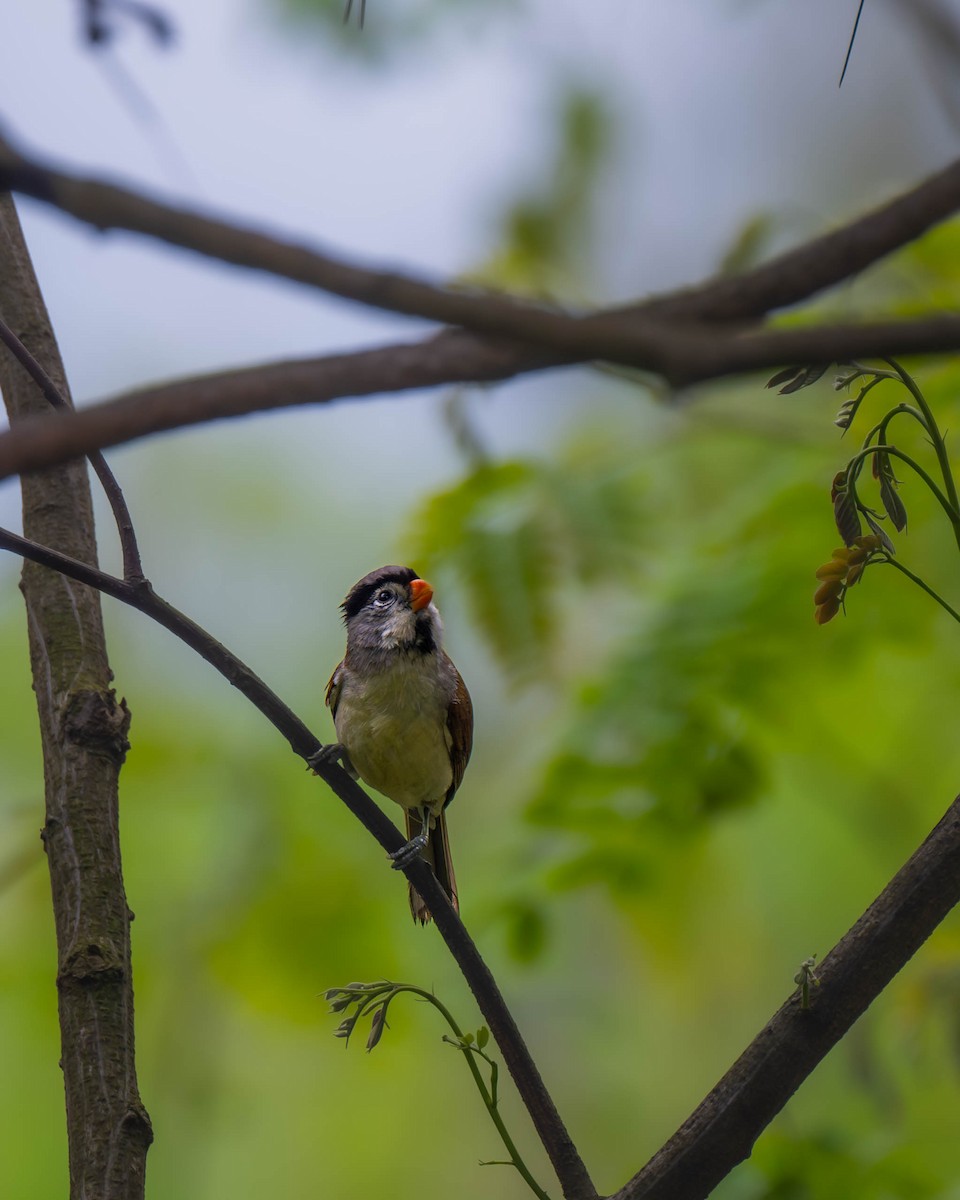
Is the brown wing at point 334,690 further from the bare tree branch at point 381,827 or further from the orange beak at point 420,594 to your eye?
the bare tree branch at point 381,827

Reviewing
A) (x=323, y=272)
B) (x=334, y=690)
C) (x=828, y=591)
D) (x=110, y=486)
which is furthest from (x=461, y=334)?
(x=334, y=690)

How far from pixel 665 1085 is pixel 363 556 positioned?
4.41 m

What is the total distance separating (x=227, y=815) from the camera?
5.70 metres

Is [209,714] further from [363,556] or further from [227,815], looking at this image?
[363,556]

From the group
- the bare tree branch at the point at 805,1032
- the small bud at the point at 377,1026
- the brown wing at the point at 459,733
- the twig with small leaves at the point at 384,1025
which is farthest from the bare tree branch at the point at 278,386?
A: the brown wing at the point at 459,733

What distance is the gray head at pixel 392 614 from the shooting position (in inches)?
159

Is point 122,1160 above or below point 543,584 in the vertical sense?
below

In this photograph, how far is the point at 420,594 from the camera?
13.0ft

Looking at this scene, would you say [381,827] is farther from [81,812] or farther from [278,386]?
[278,386]

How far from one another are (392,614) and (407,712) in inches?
16.9

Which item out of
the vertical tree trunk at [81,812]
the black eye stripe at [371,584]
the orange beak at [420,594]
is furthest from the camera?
the black eye stripe at [371,584]

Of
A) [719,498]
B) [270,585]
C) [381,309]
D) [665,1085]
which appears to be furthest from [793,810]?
[381,309]

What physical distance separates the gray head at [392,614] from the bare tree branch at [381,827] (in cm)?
176

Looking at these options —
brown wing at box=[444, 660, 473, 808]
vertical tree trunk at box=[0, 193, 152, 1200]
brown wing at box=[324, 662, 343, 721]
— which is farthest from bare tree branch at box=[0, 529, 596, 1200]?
brown wing at box=[324, 662, 343, 721]
